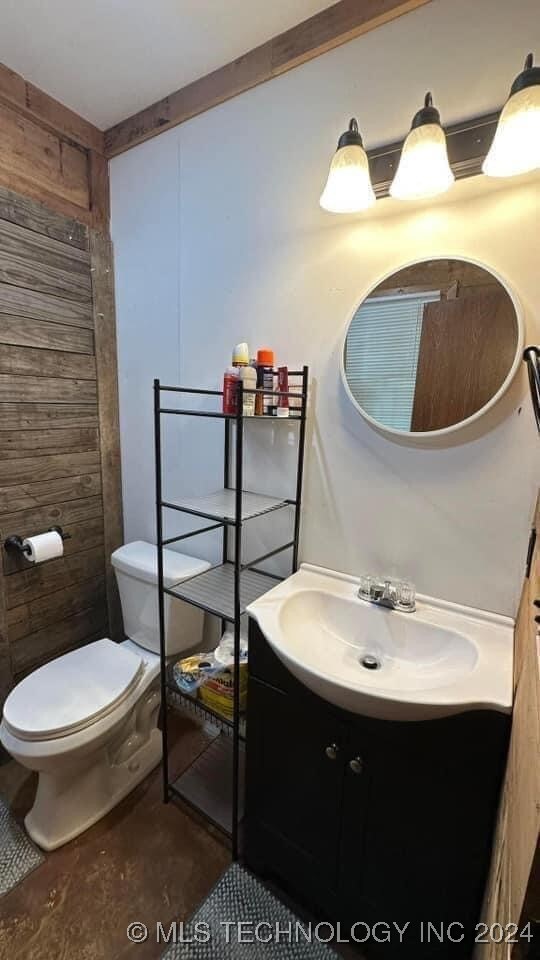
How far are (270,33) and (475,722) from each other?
1.87 m

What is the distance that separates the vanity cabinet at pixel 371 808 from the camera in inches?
31.4

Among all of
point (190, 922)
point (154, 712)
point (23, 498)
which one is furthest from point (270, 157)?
point (190, 922)

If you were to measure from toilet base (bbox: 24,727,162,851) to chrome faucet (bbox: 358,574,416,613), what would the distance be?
1.03m

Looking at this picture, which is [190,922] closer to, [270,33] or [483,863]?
[483,863]

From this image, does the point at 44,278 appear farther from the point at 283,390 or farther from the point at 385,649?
the point at 385,649

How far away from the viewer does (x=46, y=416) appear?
157 centimetres

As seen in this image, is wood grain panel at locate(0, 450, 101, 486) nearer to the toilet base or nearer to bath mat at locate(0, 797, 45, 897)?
the toilet base

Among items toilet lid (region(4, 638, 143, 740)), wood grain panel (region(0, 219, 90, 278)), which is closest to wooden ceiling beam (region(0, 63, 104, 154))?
wood grain panel (region(0, 219, 90, 278))

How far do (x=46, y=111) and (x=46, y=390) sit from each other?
99cm

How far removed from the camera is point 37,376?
1.53 metres

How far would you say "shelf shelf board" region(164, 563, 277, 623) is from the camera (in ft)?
3.98

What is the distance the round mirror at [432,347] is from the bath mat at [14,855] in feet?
5.58

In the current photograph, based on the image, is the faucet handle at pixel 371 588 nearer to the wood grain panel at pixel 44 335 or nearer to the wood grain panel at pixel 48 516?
the wood grain panel at pixel 48 516

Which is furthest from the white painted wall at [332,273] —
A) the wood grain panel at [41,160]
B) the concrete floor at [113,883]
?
the concrete floor at [113,883]
